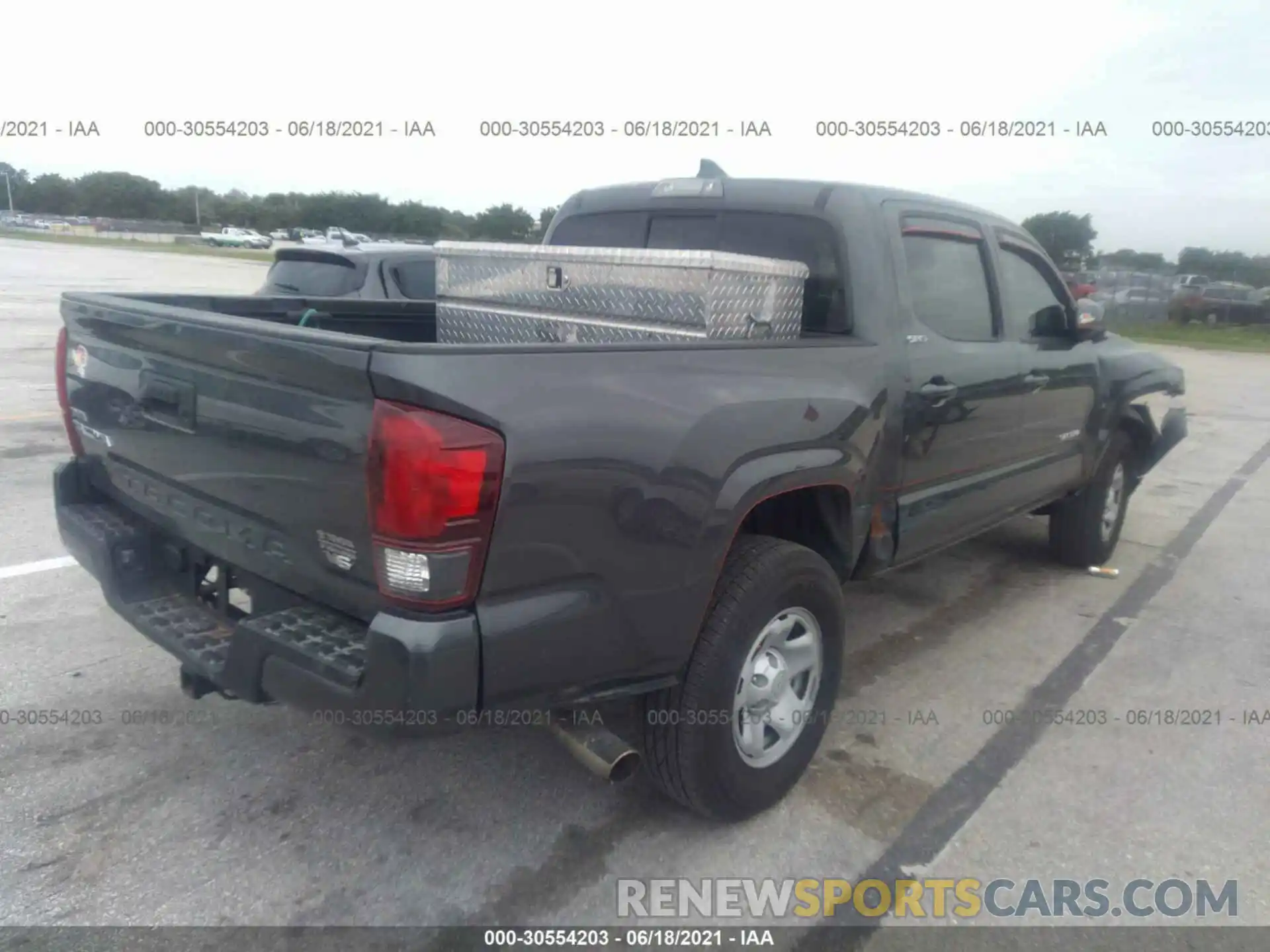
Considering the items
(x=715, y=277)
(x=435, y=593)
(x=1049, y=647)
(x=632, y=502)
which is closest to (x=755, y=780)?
(x=632, y=502)

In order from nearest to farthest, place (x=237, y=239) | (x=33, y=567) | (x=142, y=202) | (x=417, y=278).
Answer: (x=33, y=567) < (x=417, y=278) < (x=237, y=239) < (x=142, y=202)

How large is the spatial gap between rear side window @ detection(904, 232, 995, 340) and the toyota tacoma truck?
0.02m

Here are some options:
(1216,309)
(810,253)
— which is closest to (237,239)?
(1216,309)

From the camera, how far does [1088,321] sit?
5.09 m

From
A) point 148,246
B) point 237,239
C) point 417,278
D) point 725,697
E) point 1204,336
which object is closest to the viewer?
point 725,697

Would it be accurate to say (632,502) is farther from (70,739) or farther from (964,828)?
(70,739)

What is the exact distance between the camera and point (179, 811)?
3111 mm

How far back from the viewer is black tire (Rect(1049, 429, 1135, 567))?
5789mm

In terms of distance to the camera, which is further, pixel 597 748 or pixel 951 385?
pixel 951 385

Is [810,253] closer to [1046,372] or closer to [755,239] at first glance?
[755,239]

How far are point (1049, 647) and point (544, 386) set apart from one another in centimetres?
343

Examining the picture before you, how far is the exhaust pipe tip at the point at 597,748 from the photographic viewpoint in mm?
2688

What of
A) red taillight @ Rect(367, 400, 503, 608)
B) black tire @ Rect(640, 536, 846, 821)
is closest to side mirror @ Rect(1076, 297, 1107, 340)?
black tire @ Rect(640, 536, 846, 821)

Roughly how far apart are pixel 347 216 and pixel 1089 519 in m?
36.4
